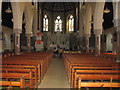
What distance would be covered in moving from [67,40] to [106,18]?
12.2 m

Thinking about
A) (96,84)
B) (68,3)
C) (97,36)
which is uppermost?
(68,3)

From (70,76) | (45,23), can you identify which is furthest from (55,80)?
(45,23)

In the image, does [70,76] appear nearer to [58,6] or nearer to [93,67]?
[93,67]

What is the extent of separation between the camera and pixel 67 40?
36.8m

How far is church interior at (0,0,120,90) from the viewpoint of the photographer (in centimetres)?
615

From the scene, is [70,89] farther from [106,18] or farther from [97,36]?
[106,18]

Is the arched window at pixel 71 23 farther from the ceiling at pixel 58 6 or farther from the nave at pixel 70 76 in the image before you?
the nave at pixel 70 76

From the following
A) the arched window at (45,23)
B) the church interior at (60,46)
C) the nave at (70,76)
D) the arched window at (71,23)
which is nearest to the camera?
the nave at (70,76)

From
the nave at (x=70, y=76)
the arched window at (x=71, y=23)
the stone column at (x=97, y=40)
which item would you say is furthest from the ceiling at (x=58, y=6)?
the nave at (x=70, y=76)

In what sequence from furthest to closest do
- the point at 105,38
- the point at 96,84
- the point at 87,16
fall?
the point at 105,38
the point at 87,16
the point at 96,84

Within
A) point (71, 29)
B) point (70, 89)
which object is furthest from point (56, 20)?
point (70, 89)

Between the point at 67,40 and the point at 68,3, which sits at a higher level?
the point at 68,3

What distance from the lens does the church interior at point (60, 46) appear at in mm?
6148

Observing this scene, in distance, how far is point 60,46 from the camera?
3494 centimetres
